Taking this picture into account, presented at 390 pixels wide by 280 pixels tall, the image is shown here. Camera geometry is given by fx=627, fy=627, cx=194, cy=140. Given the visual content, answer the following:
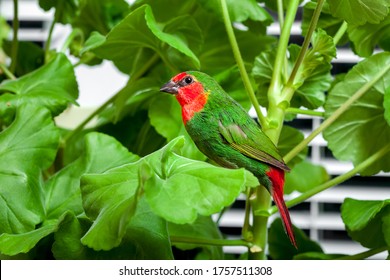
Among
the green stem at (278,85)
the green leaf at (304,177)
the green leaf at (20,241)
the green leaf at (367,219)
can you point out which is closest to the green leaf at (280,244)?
the green leaf at (304,177)

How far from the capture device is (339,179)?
1.79ft

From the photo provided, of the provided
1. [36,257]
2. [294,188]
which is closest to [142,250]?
[36,257]

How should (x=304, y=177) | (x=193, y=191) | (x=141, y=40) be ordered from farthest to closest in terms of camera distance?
(x=304, y=177), (x=141, y=40), (x=193, y=191)

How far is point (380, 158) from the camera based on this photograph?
0.58 m

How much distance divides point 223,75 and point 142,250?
8.4 inches

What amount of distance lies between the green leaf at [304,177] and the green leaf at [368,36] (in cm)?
21

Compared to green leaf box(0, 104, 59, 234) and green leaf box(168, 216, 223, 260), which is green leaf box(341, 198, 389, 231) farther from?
green leaf box(0, 104, 59, 234)

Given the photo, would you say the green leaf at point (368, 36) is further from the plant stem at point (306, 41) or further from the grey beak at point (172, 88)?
the grey beak at point (172, 88)

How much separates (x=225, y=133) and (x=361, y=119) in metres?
→ 0.19

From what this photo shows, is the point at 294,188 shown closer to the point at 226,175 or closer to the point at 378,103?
the point at 378,103

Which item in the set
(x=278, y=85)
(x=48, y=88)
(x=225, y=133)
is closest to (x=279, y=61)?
(x=278, y=85)

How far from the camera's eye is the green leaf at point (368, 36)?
0.60 m

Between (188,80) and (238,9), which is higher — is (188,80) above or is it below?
below

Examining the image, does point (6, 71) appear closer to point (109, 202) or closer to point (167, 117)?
point (167, 117)
